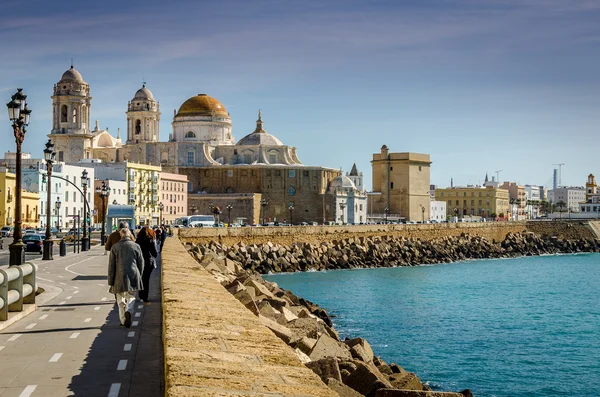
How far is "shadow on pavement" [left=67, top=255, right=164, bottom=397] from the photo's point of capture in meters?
9.01

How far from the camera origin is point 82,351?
37.2 feet

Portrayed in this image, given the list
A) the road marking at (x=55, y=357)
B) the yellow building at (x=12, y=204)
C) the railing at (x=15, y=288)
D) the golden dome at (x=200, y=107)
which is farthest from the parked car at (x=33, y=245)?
the golden dome at (x=200, y=107)

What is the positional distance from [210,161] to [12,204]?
1511 inches

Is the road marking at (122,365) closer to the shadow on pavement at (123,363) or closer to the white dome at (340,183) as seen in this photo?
the shadow on pavement at (123,363)

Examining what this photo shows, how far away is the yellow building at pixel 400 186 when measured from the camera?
121188 millimetres

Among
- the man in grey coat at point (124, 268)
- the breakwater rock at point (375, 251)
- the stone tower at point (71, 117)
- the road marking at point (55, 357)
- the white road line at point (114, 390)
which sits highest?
the stone tower at point (71, 117)

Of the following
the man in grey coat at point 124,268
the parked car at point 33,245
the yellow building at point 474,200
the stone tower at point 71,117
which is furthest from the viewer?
the yellow building at point 474,200

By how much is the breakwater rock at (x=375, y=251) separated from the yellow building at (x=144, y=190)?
30.1 metres

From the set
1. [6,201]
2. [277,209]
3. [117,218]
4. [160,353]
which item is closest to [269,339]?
[160,353]

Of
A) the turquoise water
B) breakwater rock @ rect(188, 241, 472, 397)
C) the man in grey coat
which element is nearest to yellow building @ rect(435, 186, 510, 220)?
the turquoise water

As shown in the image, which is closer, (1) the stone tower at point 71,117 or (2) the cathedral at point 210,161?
(1) the stone tower at point 71,117

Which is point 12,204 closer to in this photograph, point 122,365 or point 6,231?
point 6,231

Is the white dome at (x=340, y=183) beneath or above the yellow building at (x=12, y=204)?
above

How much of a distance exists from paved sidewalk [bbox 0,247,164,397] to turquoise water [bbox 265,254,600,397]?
25.5ft
